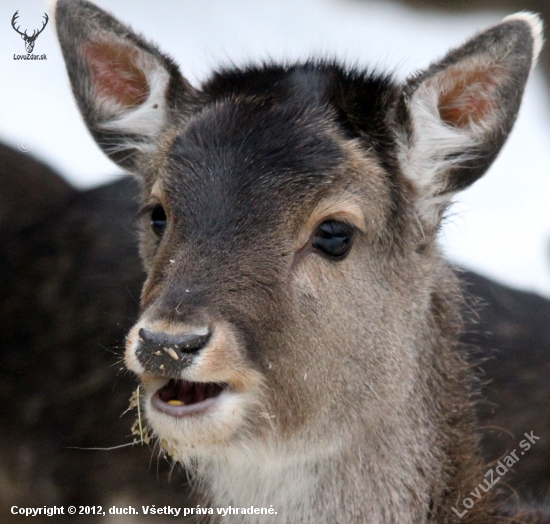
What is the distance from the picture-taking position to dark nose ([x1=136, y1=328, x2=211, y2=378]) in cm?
Answer: 329

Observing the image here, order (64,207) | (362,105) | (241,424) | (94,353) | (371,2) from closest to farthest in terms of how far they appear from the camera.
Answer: (241,424)
(362,105)
(94,353)
(64,207)
(371,2)

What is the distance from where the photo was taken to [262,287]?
12.2ft

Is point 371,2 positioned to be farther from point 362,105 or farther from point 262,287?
point 262,287

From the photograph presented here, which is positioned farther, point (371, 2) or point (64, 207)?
point (371, 2)

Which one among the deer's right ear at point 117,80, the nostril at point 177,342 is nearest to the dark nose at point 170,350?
the nostril at point 177,342

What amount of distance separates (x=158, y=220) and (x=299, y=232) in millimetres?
819

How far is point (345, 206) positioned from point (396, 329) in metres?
0.68

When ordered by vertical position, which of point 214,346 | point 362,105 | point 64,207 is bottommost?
point 64,207

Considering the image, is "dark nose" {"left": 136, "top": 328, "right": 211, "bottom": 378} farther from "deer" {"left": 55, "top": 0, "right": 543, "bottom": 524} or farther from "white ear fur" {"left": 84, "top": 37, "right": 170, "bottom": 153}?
"white ear fur" {"left": 84, "top": 37, "right": 170, "bottom": 153}

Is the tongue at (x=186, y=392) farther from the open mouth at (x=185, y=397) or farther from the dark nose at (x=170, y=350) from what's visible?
the dark nose at (x=170, y=350)

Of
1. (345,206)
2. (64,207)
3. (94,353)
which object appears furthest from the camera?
(64,207)

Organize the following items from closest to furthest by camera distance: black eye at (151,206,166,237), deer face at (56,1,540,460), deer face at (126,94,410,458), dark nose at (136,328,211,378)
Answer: dark nose at (136,328,211,378)
deer face at (126,94,410,458)
deer face at (56,1,540,460)
black eye at (151,206,166,237)

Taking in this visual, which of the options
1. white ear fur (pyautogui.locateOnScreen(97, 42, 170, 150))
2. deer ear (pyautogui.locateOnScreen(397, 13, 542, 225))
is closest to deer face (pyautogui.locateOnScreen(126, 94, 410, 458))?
deer ear (pyautogui.locateOnScreen(397, 13, 542, 225))

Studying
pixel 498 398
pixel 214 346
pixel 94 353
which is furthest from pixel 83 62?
pixel 498 398
